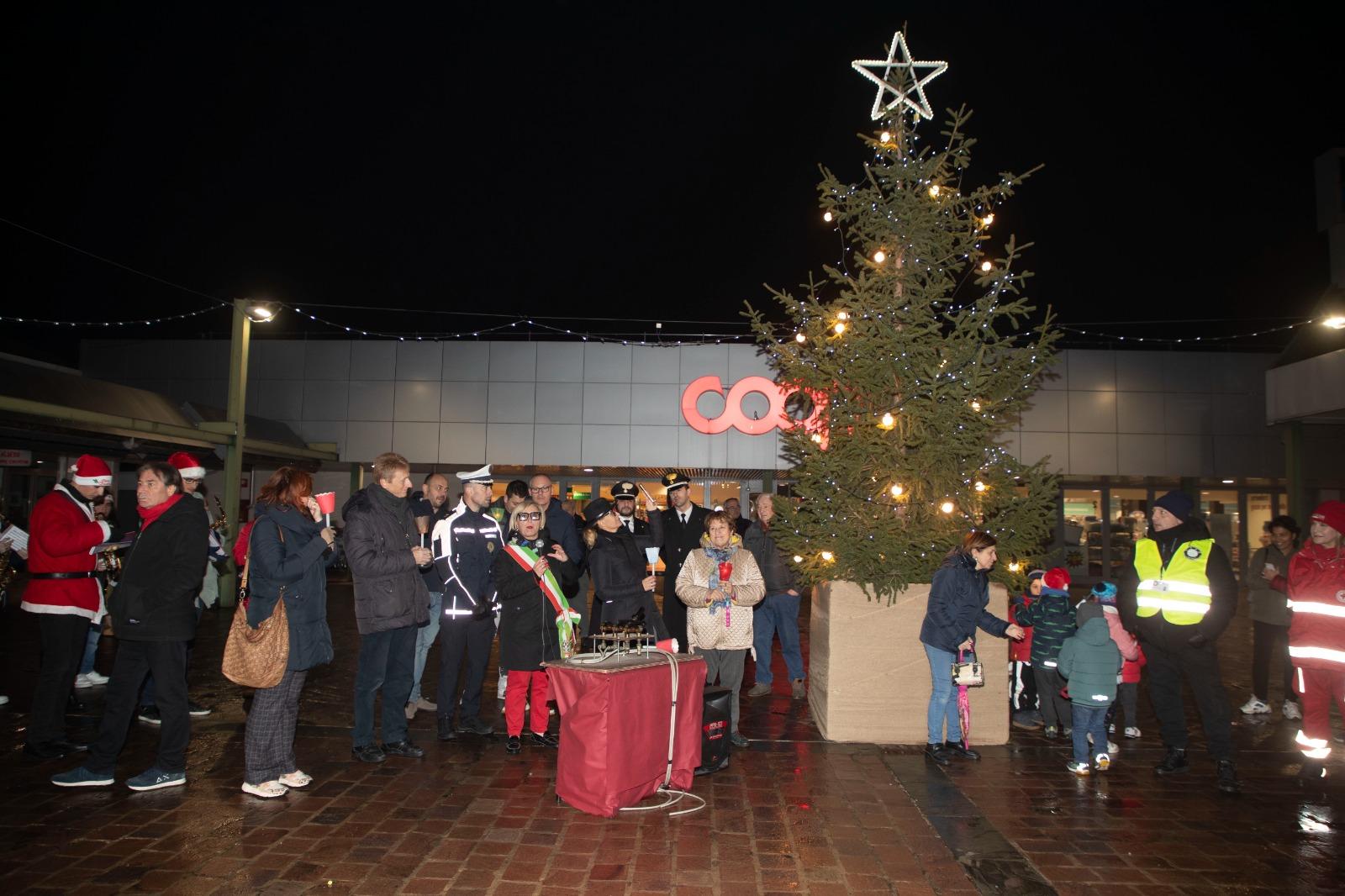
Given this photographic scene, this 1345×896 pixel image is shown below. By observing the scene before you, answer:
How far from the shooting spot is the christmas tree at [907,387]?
6863 mm

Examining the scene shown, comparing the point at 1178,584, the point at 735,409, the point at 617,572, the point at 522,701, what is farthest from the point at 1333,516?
the point at 735,409

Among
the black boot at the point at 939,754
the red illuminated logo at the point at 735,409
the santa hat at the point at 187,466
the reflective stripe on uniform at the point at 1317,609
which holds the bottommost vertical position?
the black boot at the point at 939,754

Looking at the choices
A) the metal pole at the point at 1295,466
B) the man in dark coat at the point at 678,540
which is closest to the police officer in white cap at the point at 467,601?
the man in dark coat at the point at 678,540

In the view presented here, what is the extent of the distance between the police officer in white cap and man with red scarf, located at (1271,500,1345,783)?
599 cm

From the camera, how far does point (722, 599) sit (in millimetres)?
6469

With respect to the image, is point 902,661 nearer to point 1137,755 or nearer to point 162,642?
point 1137,755

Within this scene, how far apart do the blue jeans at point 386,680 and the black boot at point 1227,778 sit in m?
5.63

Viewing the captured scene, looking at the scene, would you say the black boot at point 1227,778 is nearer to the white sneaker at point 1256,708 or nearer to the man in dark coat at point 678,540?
the white sneaker at point 1256,708

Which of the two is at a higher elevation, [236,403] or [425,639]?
[236,403]

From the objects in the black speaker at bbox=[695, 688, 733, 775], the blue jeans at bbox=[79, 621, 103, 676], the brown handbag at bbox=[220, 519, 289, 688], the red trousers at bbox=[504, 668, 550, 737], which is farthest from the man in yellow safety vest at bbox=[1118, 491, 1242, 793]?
the blue jeans at bbox=[79, 621, 103, 676]

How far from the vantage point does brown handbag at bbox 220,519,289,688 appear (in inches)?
200

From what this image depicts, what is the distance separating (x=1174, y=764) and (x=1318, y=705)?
1124mm

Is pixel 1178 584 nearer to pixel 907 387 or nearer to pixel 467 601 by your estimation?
pixel 907 387

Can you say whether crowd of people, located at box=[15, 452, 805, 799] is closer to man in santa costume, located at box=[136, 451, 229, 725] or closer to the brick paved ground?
man in santa costume, located at box=[136, 451, 229, 725]
